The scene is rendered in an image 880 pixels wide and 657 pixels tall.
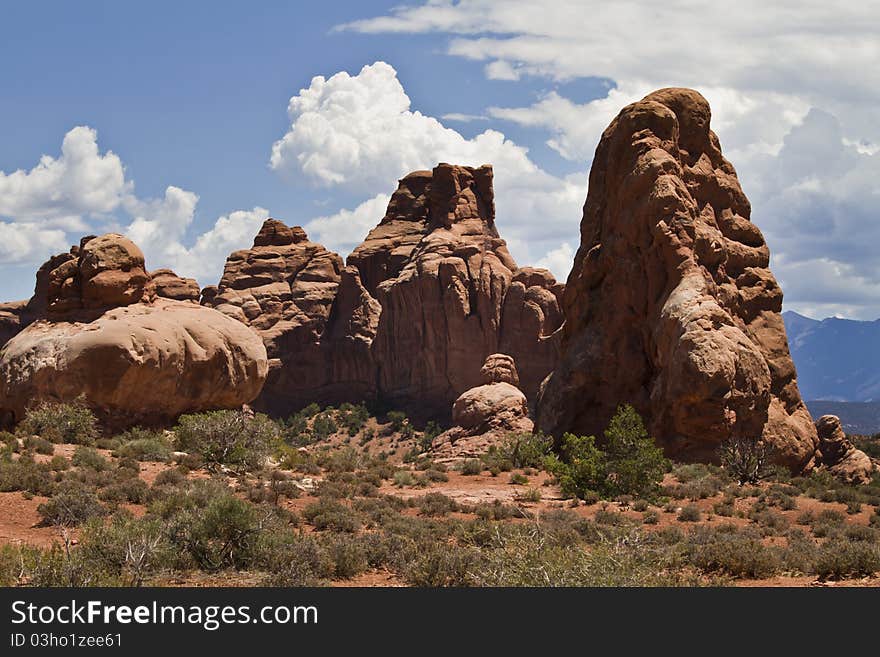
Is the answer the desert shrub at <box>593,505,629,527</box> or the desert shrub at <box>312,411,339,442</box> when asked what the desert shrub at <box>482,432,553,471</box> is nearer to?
the desert shrub at <box>593,505,629,527</box>

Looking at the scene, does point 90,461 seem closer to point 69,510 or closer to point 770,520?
point 69,510

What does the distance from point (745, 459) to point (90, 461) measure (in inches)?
620

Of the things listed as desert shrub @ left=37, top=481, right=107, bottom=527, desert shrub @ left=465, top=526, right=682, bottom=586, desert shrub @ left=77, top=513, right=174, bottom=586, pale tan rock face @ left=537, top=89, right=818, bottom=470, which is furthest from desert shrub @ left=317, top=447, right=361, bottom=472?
desert shrub @ left=465, top=526, right=682, bottom=586

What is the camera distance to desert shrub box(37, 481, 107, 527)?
15.9 m

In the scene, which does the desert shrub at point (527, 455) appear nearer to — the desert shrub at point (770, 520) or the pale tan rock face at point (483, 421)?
the pale tan rock face at point (483, 421)

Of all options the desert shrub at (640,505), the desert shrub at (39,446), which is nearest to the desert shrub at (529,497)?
the desert shrub at (640,505)

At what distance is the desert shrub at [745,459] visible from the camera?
83.1ft

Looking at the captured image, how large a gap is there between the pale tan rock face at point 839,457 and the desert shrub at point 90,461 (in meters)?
20.0

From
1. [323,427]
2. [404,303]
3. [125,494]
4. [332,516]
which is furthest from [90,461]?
[404,303]

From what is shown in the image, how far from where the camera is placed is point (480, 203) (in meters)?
78.2

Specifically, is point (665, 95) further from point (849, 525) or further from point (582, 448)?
point (849, 525)

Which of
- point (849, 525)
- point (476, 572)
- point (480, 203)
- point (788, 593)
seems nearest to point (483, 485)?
point (849, 525)

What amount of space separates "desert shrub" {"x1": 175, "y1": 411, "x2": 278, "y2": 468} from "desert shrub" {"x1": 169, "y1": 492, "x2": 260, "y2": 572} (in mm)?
10513

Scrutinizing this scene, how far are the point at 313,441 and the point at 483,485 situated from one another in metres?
45.0
